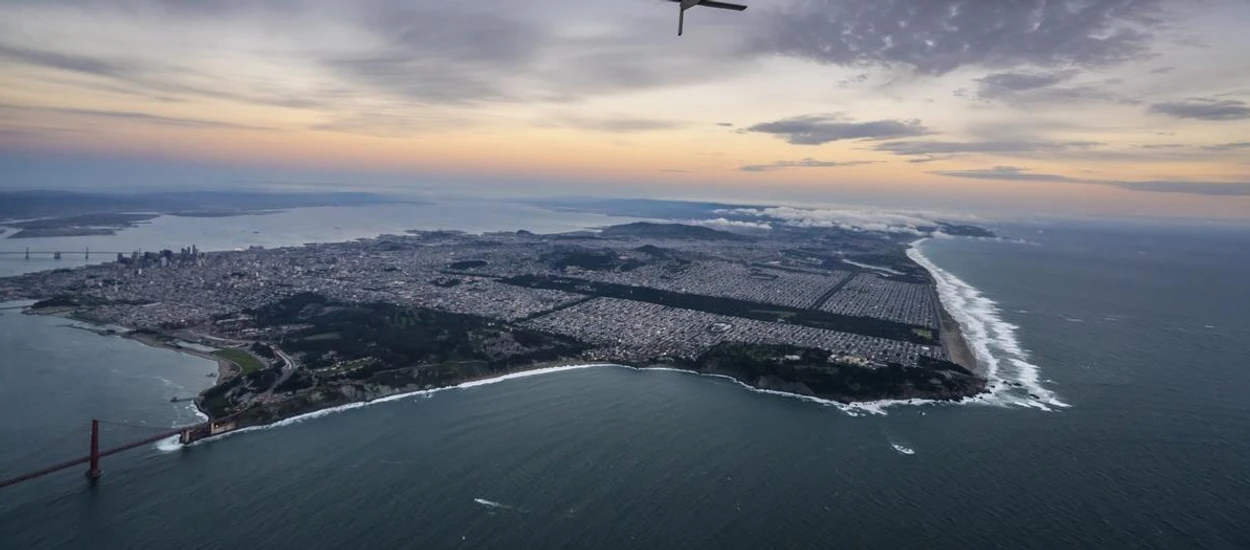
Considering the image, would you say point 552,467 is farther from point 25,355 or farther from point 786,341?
point 25,355

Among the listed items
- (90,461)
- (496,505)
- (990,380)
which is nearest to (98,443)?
(90,461)

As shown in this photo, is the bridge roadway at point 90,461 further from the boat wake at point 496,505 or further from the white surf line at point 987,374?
the boat wake at point 496,505

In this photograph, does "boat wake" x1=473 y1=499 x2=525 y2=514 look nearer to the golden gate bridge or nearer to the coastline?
the golden gate bridge

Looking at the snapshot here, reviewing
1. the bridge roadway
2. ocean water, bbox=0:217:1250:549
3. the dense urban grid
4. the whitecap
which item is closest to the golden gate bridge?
the bridge roadway

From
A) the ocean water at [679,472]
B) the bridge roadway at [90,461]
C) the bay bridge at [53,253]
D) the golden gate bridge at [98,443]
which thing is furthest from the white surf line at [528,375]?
the bay bridge at [53,253]

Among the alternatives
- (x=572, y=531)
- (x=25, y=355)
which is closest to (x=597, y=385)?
(x=572, y=531)

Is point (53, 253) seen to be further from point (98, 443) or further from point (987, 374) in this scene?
point (987, 374)
